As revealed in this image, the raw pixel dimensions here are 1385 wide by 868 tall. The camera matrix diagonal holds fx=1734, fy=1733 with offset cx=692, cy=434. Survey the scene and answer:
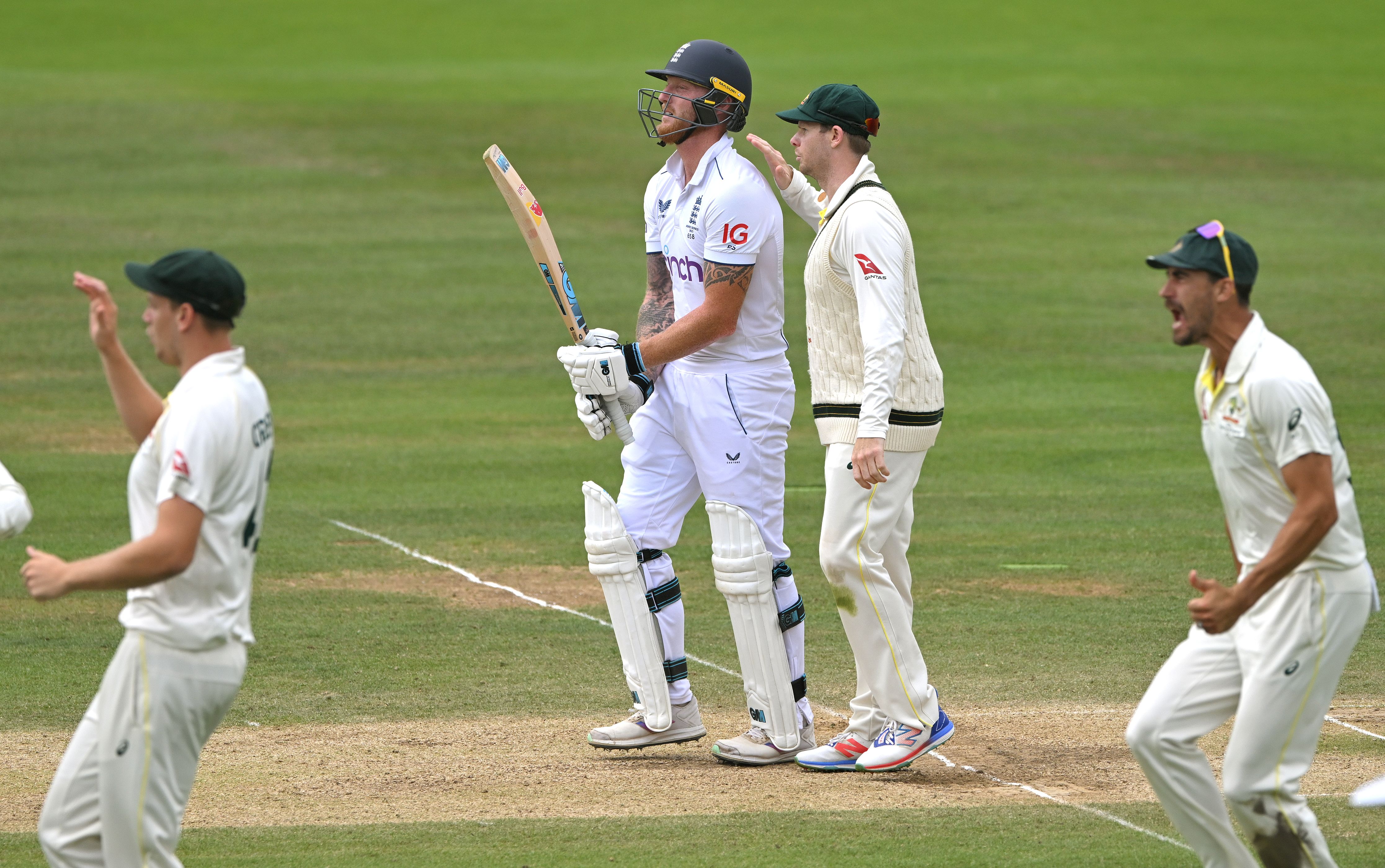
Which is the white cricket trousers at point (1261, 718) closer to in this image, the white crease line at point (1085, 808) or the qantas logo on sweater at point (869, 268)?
the white crease line at point (1085, 808)

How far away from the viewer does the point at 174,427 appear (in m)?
4.53

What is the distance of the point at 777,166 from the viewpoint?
7.82 m

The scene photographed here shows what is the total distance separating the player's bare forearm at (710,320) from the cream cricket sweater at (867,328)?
0.29 metres

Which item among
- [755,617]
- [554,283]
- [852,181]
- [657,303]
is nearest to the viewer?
[852,181]

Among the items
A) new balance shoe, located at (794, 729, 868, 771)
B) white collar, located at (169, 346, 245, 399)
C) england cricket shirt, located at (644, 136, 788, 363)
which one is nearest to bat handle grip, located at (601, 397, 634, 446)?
england cricket shirt, located at (644, 136, 788, 363)

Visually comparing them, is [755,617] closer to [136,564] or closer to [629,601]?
[629,601]

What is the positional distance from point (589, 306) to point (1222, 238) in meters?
16.8

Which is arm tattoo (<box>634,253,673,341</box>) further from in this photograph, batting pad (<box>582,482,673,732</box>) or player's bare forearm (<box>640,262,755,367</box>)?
batting pad (<box>582,482,673,732</box>)

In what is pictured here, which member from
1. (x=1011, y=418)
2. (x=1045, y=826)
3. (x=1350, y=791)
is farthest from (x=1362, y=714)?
(x=1011, y=418)

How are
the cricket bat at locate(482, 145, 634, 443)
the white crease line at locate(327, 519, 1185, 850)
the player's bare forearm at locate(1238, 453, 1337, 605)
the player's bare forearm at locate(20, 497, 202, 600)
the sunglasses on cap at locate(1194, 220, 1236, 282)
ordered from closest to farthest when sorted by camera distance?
the player's bare forearm at locate(20, 497, 202, 600) → the player's bare forearm at locate(1238, 453, 1337, 605) → the sunglasses on cap at locate(1194, 220, 1236, 282) → the white crease line at locate(327, 519, 1185, 850) → the cricket bat at locate(482, 145, 634, 443)

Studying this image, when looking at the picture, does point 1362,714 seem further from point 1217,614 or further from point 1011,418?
point 1011,418

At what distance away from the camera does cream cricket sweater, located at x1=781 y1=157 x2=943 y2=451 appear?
6.52 m

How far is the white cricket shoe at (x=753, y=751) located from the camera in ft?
23.1

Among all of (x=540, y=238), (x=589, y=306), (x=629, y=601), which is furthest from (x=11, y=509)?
(x=589, y=306)
